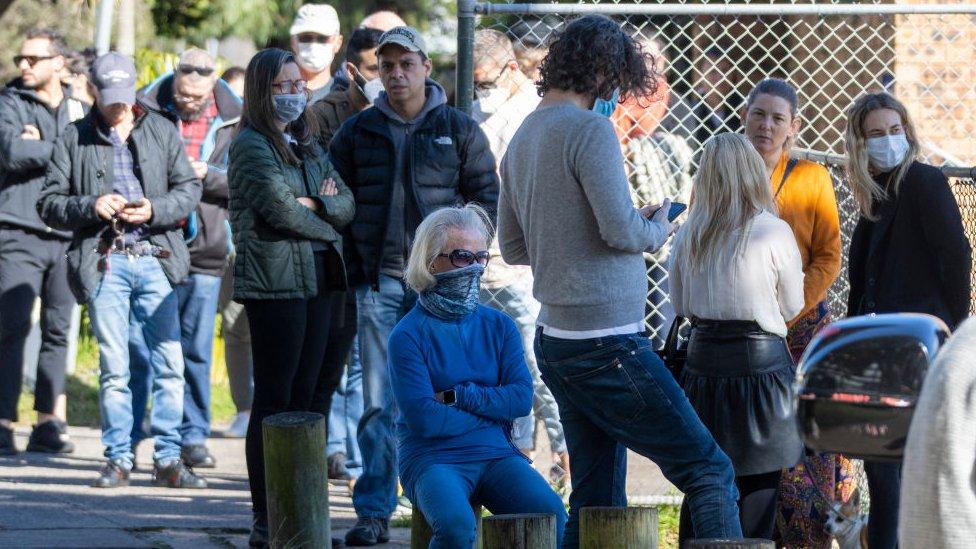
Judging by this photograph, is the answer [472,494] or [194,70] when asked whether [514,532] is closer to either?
[472,494]

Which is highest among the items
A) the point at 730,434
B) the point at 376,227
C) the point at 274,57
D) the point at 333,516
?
the point at 274,57

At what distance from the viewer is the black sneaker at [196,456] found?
25.2 feet

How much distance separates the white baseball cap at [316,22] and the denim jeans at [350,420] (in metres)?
1.70

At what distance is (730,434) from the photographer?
4.95 m

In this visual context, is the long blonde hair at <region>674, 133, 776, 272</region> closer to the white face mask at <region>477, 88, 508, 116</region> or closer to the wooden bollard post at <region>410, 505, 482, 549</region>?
the wooden bollard post at <region>410, 505, 482, 549</region>

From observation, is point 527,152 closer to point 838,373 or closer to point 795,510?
point 795,510

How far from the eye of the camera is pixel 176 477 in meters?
7.13

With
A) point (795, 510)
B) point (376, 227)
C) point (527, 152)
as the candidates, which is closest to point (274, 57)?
point (376, 227)

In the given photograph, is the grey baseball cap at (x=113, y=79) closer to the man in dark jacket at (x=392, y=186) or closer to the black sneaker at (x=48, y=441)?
the man in dark jacket at (x=392, y=186)

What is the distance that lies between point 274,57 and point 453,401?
1.95m

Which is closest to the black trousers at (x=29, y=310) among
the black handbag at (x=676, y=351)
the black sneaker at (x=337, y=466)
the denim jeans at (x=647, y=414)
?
the black sneaker at (x=337, y=466)

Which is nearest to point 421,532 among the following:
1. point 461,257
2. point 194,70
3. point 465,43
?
point 461,257

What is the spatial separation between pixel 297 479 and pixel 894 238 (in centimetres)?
246

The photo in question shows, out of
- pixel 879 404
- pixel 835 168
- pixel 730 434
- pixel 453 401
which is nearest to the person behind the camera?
pixel 879 404
